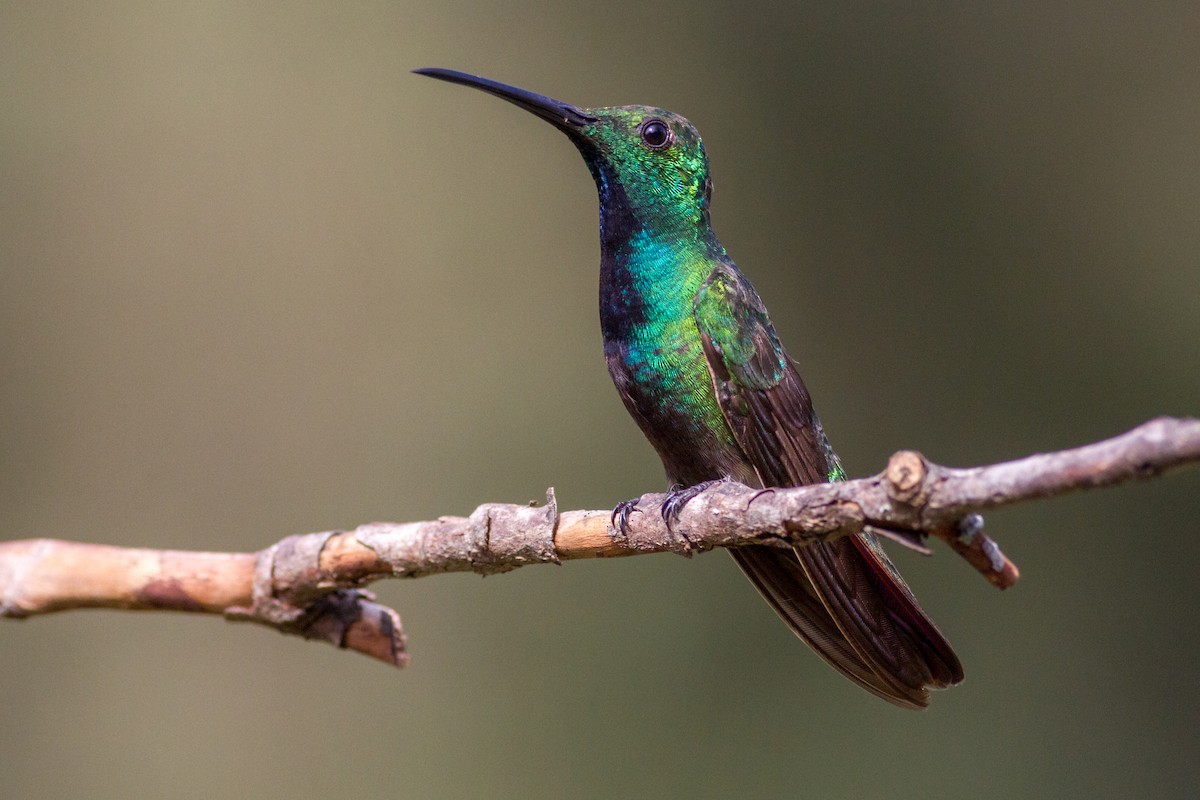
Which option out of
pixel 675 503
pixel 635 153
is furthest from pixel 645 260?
pixel 675 503

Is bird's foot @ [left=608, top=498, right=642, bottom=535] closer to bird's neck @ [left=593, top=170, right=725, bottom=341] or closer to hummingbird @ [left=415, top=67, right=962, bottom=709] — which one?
hummingbird @ [left=415, top=67, right=962, bottom=709]

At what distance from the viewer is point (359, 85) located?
482cm

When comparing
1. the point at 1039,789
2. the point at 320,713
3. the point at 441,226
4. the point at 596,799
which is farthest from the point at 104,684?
the point at 1039,789

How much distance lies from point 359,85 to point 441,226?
75 centimetres

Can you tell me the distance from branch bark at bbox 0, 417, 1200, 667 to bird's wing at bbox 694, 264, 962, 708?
10.8 inches

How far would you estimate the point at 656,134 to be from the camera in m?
2.44

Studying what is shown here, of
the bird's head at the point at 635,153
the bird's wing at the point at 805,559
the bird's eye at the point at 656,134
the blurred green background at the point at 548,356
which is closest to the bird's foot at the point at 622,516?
the bird's wing at the point at 805,559

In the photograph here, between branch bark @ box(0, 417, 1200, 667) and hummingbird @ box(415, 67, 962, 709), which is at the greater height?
hummingbird @ box(415, 67, 962, 709)

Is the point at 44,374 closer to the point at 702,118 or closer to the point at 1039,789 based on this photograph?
the point at 702,118

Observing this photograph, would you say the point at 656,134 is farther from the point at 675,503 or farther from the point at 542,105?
the point at 675,503

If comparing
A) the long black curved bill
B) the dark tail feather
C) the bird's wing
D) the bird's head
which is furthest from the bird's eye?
the dark tail feather

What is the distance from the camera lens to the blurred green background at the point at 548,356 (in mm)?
3910

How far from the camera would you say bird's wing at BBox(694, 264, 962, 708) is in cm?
201

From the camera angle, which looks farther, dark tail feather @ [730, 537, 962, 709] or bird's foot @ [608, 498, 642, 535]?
dark tail feather @ [730, 537, 962, 709]
